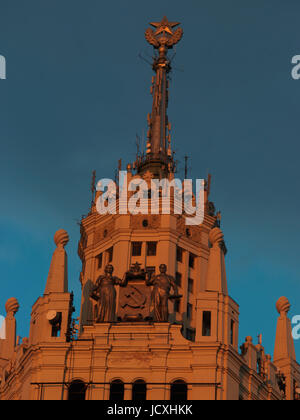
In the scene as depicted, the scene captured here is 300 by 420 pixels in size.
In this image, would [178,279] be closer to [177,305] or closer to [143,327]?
[177,305]

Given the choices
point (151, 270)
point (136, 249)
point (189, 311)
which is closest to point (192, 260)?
point (189, 311)

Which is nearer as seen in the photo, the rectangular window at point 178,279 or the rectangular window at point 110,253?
the rectangular window at point 178,279

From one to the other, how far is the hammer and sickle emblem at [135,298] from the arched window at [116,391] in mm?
7849

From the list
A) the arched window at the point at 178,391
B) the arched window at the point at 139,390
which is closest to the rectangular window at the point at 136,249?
the arched window at the point at 139,390

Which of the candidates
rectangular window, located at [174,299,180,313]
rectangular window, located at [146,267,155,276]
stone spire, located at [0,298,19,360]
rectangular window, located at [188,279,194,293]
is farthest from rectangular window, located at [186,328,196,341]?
stone spire, located at [0,298,19,360]

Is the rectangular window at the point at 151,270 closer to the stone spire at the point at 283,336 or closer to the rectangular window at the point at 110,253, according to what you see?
the rectangular window at the point at 110,253

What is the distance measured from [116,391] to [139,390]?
1.81 meters

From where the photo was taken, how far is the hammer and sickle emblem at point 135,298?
10475 centimetres

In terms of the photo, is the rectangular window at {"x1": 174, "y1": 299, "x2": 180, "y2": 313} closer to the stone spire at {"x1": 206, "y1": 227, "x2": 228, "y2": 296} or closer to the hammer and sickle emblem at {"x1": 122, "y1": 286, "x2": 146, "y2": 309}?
the hammer and sickle emblem at {"x1": 122, "y1": 286, "x2": 146, "y2": 309}

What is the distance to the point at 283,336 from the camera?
4422 inches

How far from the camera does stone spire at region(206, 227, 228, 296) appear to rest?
339 ft

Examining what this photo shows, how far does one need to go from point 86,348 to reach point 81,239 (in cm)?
2258
